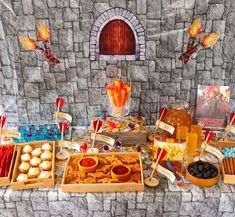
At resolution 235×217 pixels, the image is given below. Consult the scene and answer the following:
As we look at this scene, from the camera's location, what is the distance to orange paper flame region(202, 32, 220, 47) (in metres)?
2.44

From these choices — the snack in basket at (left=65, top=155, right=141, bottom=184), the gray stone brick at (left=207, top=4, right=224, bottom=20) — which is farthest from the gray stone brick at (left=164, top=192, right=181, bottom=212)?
the gray stone brick at (left=207, top=4, right=224, bottom=20)

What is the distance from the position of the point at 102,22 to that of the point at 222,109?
1215mm

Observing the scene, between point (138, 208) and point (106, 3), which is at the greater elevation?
point (106, 3)

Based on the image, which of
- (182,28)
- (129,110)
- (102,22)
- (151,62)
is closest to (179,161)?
(129,110)

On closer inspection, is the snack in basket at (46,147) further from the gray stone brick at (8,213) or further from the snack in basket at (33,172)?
the gray stone brick at (8,213)

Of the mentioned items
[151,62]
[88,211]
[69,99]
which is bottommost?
[88,211]

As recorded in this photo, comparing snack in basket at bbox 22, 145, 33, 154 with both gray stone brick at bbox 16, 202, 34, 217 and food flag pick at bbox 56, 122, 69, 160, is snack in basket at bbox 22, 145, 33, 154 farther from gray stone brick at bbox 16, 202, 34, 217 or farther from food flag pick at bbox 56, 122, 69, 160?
gray stone brick at bbox 16, 202, 34, 217

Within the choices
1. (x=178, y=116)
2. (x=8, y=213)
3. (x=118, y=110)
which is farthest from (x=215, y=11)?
(x=8, y=213)

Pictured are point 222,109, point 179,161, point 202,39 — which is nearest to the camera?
point 179,161

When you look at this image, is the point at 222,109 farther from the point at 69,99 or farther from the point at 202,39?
the point at 69,99

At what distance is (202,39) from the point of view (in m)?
2.46

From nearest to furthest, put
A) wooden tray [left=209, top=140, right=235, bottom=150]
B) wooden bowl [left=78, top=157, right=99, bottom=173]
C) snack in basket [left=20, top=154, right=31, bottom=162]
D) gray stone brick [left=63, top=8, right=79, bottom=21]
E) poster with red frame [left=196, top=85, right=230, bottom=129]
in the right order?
wooden bowl [left=78, top=157, right=99, bottom=173]
snack in basket [left=20, top=154, right=31, bottom=162]
gray stone brick [left=63, top=8, right=79, bottom=21]
wooden tray [left=209, top=140, right=235, bottom=150]
poster with red frame [left=196, top=85, right=230, bottom=129]

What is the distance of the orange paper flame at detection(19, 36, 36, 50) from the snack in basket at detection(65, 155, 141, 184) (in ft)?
3.07

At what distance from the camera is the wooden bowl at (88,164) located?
217 cm
